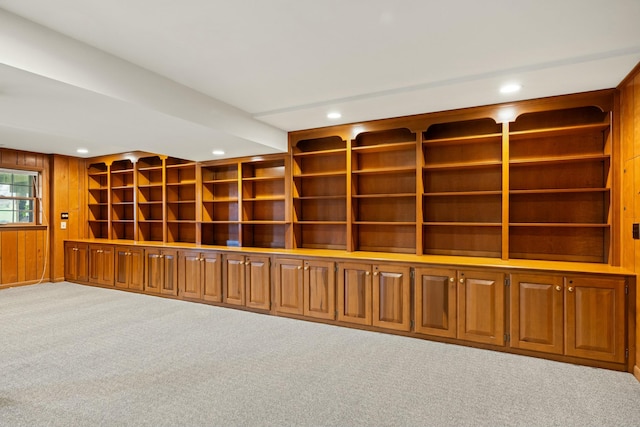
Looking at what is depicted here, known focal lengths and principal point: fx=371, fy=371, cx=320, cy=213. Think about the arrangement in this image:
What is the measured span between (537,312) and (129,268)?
5623 millimetres

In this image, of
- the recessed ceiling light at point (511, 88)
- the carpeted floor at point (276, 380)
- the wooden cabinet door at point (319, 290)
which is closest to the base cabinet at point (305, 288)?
the wooden cabinet door at point (319, 290)

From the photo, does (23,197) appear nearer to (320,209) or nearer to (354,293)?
(320,209)

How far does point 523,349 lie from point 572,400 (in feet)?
2.59

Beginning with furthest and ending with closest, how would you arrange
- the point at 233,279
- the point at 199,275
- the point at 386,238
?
1. the point at 199,275
2. the point at 233,279
3. the point at 386,238

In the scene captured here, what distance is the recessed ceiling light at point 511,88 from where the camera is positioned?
10.8 feet

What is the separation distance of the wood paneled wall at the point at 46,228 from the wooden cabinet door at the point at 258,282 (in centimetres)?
430

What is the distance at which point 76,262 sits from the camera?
21.8 ft

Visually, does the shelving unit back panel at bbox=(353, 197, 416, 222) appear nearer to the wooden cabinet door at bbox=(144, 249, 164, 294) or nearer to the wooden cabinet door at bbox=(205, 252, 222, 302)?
the wooden cabinet door at bbox=(205, 252, 222, 302)

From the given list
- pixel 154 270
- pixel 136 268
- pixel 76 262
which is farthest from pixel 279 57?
pixel 76 262

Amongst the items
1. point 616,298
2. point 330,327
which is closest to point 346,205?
point 330,327

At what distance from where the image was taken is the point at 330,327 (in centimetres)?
416

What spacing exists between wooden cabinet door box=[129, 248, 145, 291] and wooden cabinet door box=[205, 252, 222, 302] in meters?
1.28

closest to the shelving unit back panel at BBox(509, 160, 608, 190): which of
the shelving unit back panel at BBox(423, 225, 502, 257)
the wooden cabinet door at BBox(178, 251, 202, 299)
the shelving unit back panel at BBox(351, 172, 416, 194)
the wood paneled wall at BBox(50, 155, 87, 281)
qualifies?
the shelving unit back panel at BBox(423, 225, 502, 257)

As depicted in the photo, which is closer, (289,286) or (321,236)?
(289,286)
